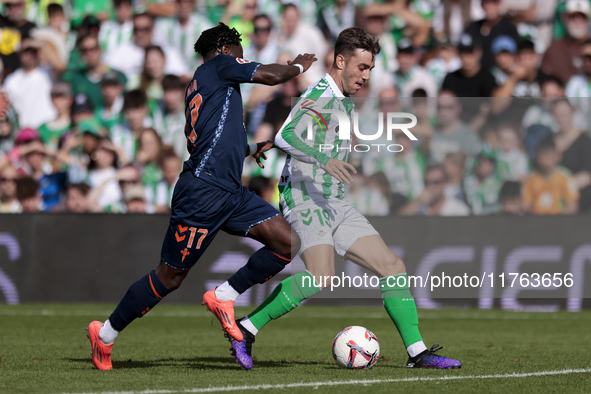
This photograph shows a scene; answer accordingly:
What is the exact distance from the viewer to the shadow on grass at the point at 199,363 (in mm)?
5531

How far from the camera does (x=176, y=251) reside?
5.20 meters

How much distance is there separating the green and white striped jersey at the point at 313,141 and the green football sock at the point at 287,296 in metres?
0.53

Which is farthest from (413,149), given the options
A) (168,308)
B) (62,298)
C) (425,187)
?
(62,298)

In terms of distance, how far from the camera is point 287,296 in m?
5.34

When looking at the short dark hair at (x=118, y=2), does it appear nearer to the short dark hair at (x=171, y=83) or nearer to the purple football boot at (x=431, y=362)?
the short dark hair at (x=171, y=83)

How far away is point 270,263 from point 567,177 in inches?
225

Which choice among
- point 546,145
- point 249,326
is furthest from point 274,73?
point 546,145

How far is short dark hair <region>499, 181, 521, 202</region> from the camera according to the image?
10.0m


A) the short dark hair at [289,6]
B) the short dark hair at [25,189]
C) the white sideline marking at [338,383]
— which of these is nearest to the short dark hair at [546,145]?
the short dark hair at [289,6]

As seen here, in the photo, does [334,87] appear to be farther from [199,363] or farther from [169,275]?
[199,363]

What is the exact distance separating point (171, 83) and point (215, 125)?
6381 mm

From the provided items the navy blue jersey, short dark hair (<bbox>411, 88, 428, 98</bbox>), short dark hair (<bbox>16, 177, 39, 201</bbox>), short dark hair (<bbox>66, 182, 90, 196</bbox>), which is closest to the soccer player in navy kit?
the navy blue jersey

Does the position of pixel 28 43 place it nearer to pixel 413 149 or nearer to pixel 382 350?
pixel 413 149

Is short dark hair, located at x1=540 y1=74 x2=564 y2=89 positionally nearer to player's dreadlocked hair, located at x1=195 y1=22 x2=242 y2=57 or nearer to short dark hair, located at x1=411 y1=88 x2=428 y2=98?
short dark hair, located at x1=411 y1=88 x2=428 y2=98
